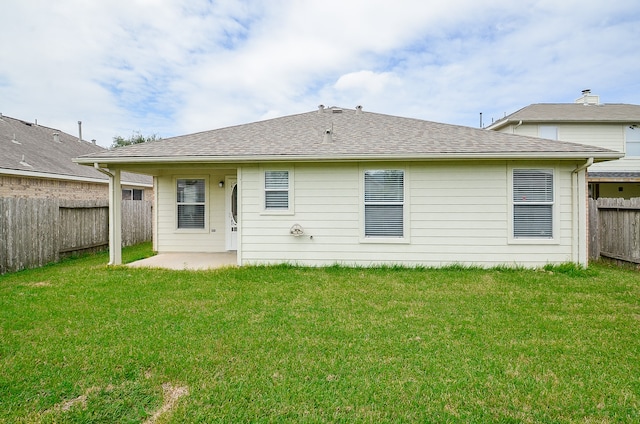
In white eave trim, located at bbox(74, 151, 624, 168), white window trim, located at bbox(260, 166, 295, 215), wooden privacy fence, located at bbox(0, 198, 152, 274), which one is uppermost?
white eave trim, located at bbox(74, 151, 624, 168)

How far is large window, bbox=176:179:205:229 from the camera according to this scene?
33.3 ft

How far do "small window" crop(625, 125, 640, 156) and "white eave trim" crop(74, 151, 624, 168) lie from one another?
34.6 feet

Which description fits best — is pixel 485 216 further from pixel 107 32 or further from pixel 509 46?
pixel 107 32

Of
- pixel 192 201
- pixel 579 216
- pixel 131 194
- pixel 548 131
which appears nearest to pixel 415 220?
pixel 579 216

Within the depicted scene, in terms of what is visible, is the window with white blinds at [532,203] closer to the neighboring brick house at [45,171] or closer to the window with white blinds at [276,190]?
the window with white blinds at [276,190]

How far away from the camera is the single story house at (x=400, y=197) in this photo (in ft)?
24.8

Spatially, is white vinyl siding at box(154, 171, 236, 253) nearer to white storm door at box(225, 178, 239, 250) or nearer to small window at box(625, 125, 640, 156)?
white storm door at box(225, 178, 239, 250)

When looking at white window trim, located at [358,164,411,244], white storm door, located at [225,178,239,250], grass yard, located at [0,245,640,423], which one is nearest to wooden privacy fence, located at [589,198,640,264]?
grass yard, located at [0,245,640,423]

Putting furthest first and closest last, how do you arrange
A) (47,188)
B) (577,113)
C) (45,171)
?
(577,113) → (47,188) → (45,171)

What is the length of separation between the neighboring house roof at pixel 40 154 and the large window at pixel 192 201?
12.5 ft

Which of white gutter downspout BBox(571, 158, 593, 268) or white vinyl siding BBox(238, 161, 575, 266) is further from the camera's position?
white vinyl siding BBox(238, 161, 575, 266)

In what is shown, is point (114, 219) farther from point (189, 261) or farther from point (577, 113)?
point (577, 113)

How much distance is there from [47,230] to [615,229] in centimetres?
1451

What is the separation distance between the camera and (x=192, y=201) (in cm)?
1019
